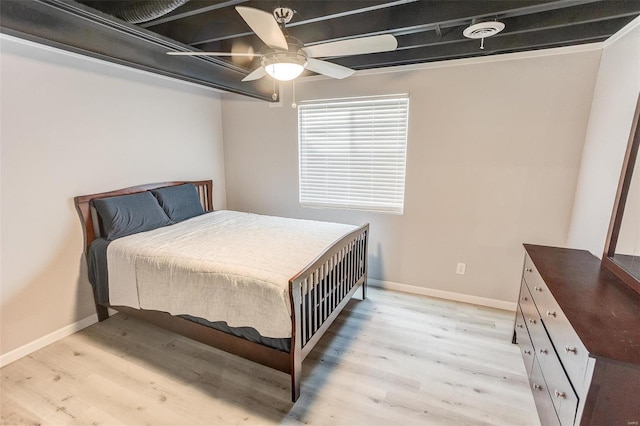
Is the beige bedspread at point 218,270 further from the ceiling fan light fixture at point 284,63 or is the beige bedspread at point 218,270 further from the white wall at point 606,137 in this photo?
the white wall at point 606,137

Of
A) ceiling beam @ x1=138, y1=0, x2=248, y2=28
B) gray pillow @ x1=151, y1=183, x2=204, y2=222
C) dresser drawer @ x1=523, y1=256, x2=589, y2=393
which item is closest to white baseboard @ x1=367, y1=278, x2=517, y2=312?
dresser drawer @ x1=523, y1=256, x2=589, y2=393

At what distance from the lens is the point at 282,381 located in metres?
2.08

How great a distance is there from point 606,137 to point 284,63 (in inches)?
92.3

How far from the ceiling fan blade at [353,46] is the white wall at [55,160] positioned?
2.06 metres

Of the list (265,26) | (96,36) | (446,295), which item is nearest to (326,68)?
(265,26)

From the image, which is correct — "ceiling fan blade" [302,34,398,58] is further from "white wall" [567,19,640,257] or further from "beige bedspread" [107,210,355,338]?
"white wall" [567,19,640,257]

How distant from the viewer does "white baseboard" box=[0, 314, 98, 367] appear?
2.24 meters

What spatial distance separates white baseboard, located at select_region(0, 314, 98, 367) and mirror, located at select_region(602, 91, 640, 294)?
3928mm

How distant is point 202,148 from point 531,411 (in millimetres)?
3967

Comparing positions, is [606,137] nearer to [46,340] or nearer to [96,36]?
[96,36]

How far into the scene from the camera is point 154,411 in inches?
72.1

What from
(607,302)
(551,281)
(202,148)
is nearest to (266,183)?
(202,148)

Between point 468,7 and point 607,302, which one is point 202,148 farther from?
point 607,302

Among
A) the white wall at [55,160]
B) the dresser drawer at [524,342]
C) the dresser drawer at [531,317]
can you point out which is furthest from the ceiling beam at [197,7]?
the dresser drawer at [524,342]
